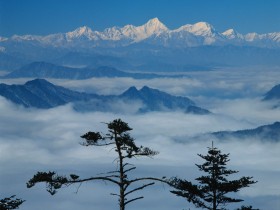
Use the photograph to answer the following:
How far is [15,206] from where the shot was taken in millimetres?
29641

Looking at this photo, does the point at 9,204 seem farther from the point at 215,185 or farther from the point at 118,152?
the point at 215,185

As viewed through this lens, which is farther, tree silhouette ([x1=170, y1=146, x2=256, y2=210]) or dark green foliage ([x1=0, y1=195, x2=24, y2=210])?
tree silhouette ([x1=170, y1=146, x2=256, y2=210])

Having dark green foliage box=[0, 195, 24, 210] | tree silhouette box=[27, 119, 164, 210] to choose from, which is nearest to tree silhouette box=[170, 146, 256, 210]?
tree silhouette box=[27, 119, 164, 210]

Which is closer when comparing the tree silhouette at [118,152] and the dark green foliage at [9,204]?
the tree silhouette at [118,152]

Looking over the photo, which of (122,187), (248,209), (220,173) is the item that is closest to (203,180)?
(220,173)

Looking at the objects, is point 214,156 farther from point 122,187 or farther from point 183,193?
point 122,187

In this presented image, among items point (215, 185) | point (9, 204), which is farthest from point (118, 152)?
point (215, 185)

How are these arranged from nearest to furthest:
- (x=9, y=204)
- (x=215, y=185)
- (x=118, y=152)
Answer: (x=118, y=152)
(x=9, y=204)
(x=215, y=185)

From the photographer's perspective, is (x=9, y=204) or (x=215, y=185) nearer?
(x=9, y=204)

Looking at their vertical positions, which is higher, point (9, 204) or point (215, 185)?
point (215, 185)

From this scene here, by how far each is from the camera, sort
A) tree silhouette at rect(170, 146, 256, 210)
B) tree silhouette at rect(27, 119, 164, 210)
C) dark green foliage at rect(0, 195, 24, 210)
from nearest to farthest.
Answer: tree silhouette at rect(27, 119, 164, 210)
dark green foliage at rect(0, 195, 24, 210)
tree silhouette at rect(170, 146, 256, 210)

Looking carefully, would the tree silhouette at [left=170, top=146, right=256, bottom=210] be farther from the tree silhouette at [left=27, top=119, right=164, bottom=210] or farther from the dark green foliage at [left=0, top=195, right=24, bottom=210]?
the dark green foliage at [left=0, top=195, right=24, bottom=210]

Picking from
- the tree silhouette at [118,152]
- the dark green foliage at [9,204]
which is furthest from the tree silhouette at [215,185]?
the dark green foliage at [9,204]

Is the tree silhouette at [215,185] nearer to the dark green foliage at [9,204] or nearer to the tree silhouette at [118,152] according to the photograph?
the tree silhouette at [118,152]
